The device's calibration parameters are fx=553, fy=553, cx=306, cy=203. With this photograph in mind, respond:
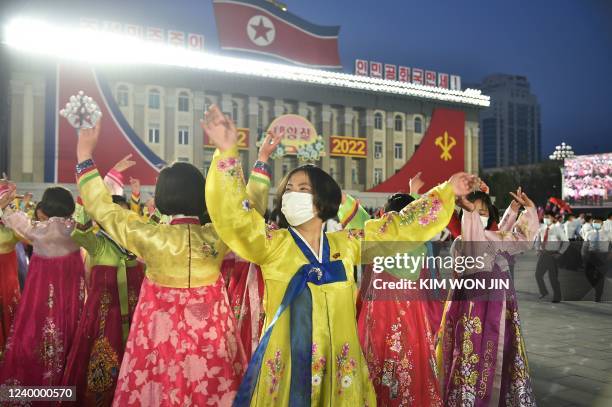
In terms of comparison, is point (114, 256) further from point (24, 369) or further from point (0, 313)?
point (0, 313)

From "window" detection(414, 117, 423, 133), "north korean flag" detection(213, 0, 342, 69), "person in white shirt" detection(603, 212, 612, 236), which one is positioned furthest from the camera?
"window" detection(414, 117, 423, 133)

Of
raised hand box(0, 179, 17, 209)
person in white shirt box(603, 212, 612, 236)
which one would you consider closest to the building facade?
person in white shirt box(603, 212, 612, 236)

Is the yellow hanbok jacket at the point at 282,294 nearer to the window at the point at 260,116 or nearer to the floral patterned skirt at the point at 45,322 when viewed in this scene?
the floral patterned skirt at the point at 45,322

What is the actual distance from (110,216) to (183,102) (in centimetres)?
3291

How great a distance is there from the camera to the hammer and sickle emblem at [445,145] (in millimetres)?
34625

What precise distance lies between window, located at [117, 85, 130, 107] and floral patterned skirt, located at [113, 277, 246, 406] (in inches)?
1246

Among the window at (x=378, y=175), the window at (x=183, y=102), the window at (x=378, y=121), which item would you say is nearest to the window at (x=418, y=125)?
the window at (x=378, y=121)

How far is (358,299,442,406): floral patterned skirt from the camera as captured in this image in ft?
11.6

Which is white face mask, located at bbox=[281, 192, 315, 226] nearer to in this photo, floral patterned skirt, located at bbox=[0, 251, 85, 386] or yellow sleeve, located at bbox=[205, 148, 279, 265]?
yellow sleeve, located at bbox=[205, 148, 279, 265]

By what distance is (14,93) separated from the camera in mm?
28312

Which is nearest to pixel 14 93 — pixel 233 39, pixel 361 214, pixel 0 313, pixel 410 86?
pixel 233 39

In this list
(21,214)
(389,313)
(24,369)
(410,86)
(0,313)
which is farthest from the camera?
(410,86)

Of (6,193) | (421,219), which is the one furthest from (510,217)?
(6,193)

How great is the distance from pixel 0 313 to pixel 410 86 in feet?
115
